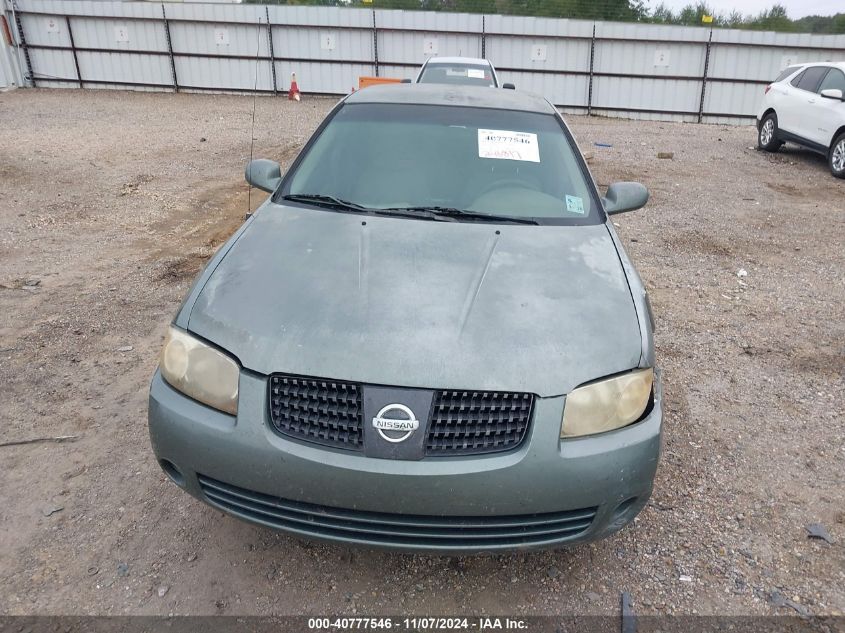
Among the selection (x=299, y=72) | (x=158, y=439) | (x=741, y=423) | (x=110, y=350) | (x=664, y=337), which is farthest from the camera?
(x=299, y=72)

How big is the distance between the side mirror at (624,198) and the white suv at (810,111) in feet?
26.0

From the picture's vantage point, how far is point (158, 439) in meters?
2.11

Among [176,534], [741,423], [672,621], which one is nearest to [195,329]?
[176,534]

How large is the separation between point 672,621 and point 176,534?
6.21 ft

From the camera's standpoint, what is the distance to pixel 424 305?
7.18 feet

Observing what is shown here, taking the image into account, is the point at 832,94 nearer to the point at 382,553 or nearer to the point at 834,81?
the point at 834,81

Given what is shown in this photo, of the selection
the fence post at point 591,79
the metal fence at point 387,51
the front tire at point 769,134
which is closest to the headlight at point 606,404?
the front tire at point 769,134

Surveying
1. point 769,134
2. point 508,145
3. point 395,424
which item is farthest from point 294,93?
point 395,424

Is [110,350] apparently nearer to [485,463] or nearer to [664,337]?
[485,463]

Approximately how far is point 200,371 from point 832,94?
1060cm

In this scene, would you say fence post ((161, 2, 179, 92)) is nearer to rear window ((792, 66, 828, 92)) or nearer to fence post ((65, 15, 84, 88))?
fence post ((65, 15, 84, 88))

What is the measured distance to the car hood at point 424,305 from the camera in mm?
1955

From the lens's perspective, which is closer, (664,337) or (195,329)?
(195,329)

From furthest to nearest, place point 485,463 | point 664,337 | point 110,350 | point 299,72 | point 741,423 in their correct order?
point 299,72 → point 664,337 → point 110,350 → point 741,423 → point 485,463
